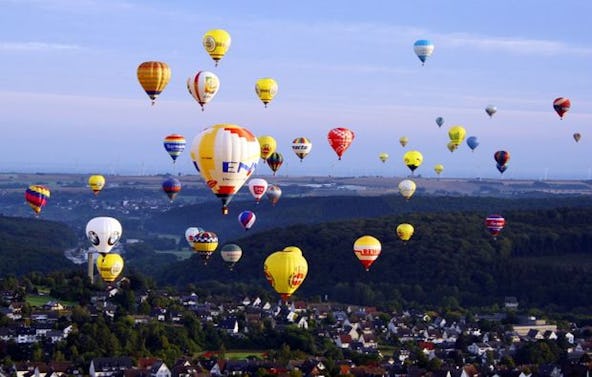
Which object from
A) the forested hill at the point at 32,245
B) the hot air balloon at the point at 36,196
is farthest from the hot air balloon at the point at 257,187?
the forested hill at the point at 32,245

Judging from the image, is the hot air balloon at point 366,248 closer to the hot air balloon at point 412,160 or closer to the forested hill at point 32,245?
the hot air balloon at point 412,160

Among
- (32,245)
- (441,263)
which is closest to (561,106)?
(441,263)

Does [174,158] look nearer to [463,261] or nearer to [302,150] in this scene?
[302,150]

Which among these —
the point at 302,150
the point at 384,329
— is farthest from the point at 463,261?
the point at 302,150

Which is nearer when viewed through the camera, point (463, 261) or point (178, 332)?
point (178, 332)

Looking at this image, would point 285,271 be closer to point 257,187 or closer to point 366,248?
point 366,248

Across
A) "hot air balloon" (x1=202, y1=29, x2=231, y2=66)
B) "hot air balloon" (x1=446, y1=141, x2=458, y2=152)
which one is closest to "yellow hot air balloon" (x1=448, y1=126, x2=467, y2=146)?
"hot air balloon" (x1=446, y1=141, x2=458, y2=152)
